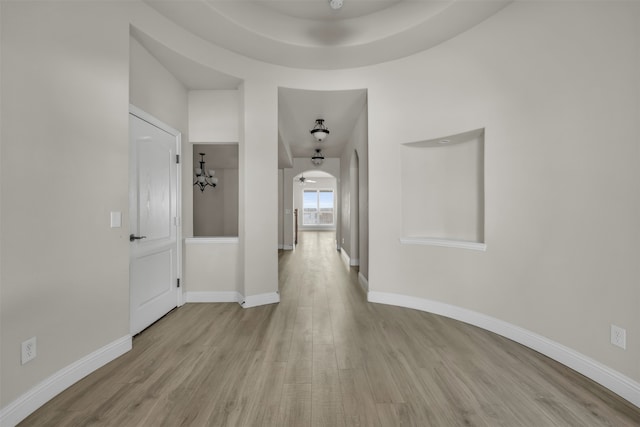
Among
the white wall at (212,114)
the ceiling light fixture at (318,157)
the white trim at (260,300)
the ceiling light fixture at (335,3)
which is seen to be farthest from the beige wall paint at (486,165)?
the ceiling light fixture at (318,157)

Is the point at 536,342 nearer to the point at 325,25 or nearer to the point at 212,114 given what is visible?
the point at 325,25

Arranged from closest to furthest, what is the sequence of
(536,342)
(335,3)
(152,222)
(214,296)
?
(536,342) < (335,3) < (152,222) < (214,296)

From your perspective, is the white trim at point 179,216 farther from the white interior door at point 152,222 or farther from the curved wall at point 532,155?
the curved wall at point 532,155

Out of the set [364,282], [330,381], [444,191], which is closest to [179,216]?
[330,381]

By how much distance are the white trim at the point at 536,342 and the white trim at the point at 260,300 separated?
123 cm

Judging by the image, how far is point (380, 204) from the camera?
142 inches

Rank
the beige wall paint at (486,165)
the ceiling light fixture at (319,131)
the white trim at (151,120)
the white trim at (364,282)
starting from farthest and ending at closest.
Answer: the ceiling light fixture at (319,131) → the white trim at (364,282) → the white trim at (151,120) → the beige wall paint at (486,165)

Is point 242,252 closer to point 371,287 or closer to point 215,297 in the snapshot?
point 215,297

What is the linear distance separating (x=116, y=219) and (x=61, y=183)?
19.4 inches

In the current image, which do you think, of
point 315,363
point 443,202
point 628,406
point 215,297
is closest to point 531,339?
point 628,406

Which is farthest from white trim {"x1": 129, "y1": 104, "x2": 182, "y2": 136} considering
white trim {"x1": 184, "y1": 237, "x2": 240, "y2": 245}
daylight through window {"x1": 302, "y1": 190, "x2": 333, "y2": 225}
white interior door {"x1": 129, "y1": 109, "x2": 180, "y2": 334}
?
daylight through window {"x1": 302, "y1": 190, "x2": 333, "y2": 225}

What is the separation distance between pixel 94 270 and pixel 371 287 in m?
2.89

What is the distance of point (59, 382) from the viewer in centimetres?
181

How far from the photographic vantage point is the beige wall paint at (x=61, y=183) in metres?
1.56
